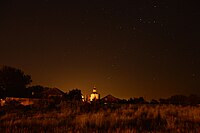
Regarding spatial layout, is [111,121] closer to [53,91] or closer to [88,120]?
[88,120]

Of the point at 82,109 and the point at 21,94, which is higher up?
the point at 21,94

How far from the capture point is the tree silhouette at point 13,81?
178 feet

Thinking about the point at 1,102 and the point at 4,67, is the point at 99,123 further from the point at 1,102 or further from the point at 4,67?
the point at 4,67

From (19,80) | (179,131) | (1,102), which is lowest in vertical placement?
(179,131)

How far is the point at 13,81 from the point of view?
5959 cm

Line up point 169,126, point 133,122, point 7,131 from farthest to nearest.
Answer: point 133,122
point 169,126
point 7,131

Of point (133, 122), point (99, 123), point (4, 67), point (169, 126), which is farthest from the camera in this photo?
point (4, 67)

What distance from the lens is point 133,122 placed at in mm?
12531

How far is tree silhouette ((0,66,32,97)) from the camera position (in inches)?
2142

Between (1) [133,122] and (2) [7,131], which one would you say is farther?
(1) [133,122]

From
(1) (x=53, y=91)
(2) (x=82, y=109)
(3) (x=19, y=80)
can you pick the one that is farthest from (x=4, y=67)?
(2) (x=82, y=109)

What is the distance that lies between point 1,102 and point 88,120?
23.6m

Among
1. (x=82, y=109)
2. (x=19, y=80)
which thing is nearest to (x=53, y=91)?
(x=19, y=80)

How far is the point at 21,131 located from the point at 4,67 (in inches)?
2119
